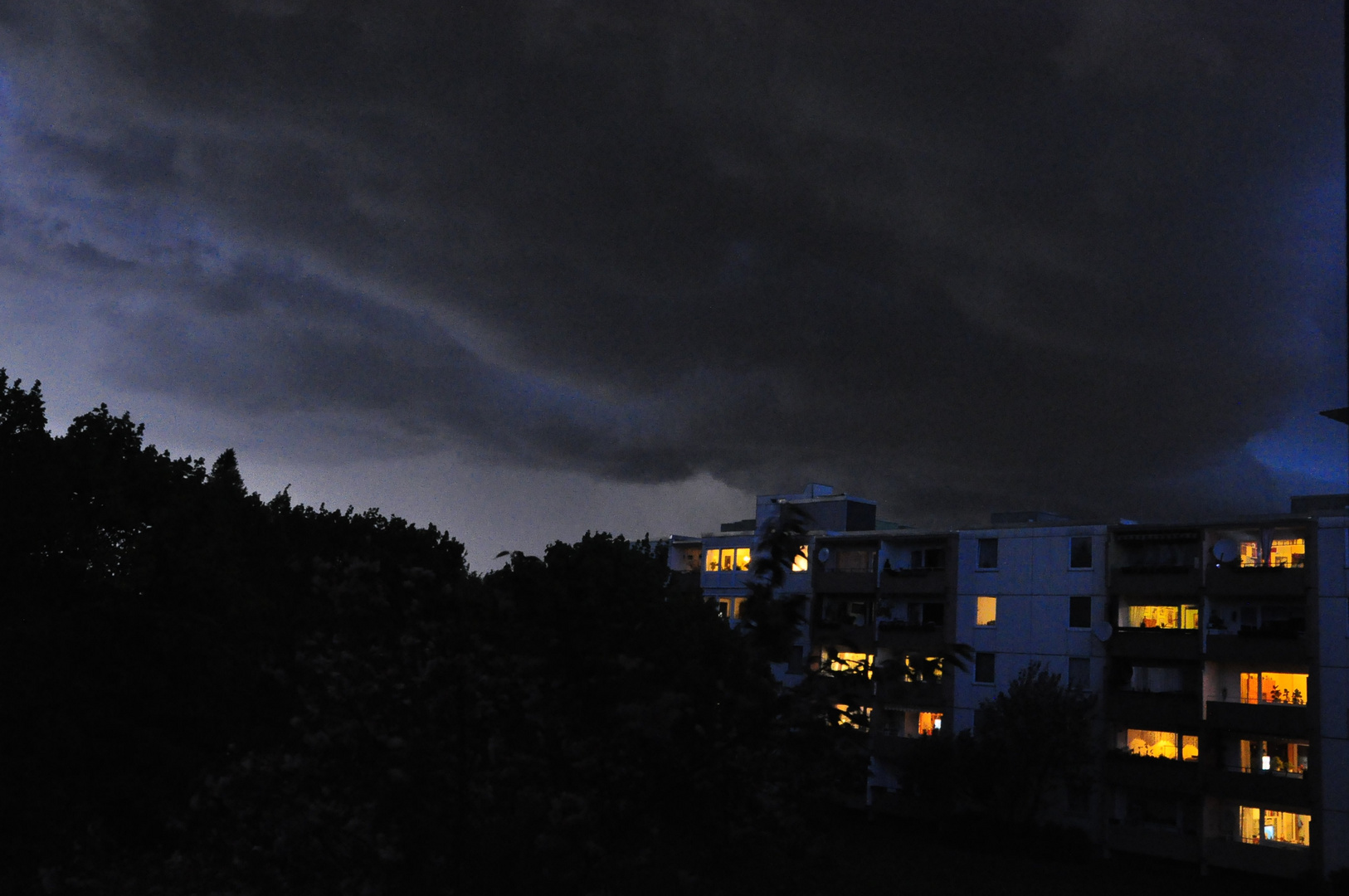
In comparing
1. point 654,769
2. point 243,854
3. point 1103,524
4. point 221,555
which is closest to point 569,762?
point 654,769

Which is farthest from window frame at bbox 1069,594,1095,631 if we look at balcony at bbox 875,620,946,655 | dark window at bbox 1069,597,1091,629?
balcony at bbox 875,620,946,655

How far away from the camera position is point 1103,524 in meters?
62.4

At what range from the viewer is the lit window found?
6731cm

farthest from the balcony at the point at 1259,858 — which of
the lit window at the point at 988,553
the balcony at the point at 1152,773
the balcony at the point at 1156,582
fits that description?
the lit window at the point at 988,553

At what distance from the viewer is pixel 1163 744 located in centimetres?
5850

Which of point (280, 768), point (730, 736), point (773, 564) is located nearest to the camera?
point (773, 564)

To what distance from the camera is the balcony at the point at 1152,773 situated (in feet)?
180

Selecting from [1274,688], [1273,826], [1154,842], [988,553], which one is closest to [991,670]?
[988,553]

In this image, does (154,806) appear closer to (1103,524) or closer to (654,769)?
(654,769)

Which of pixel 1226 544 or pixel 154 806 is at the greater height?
pixel 1226 544

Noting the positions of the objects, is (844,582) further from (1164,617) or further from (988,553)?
(1164,617)

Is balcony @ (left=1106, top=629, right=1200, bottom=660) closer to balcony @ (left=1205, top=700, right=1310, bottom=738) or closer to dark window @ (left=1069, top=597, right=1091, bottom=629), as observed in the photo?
dark window @ (left=1069, top=597, right=1091, bottom=629)

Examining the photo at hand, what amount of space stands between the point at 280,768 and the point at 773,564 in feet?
16.4

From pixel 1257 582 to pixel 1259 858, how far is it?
13.0 m
